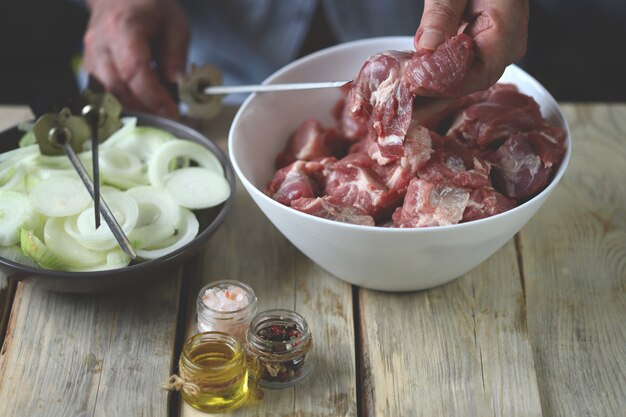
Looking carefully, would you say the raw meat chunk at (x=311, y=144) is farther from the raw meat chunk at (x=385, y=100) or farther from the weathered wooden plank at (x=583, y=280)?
the weathered wooden plank at (x=583, y=280)

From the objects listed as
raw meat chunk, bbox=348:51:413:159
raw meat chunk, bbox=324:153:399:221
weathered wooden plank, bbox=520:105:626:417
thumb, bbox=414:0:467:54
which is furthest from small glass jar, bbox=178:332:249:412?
thumb, bbox=414:0:467:54

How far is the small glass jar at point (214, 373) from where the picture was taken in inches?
67.0

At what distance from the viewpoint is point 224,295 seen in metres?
1.92

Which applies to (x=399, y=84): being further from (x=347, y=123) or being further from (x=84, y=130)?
(x=84, y=130)

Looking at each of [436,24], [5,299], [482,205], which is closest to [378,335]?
[482,205]

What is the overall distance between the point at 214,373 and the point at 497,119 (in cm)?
104

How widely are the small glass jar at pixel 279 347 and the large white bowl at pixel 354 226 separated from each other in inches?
8.7

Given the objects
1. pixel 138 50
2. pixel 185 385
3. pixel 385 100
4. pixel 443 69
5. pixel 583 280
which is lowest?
pixel 583 280

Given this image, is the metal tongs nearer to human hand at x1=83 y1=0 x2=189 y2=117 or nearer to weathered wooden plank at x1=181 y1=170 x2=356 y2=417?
human hand at x1=83 y1=0 x2=189 y2=117

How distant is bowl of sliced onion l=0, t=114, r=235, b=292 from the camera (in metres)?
1.95

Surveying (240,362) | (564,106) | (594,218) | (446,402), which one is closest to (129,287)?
(240,362)

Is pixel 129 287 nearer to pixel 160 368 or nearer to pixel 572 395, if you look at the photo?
pixel 160 368

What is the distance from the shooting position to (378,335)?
197cm

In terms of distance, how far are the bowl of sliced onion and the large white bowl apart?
15 cm
